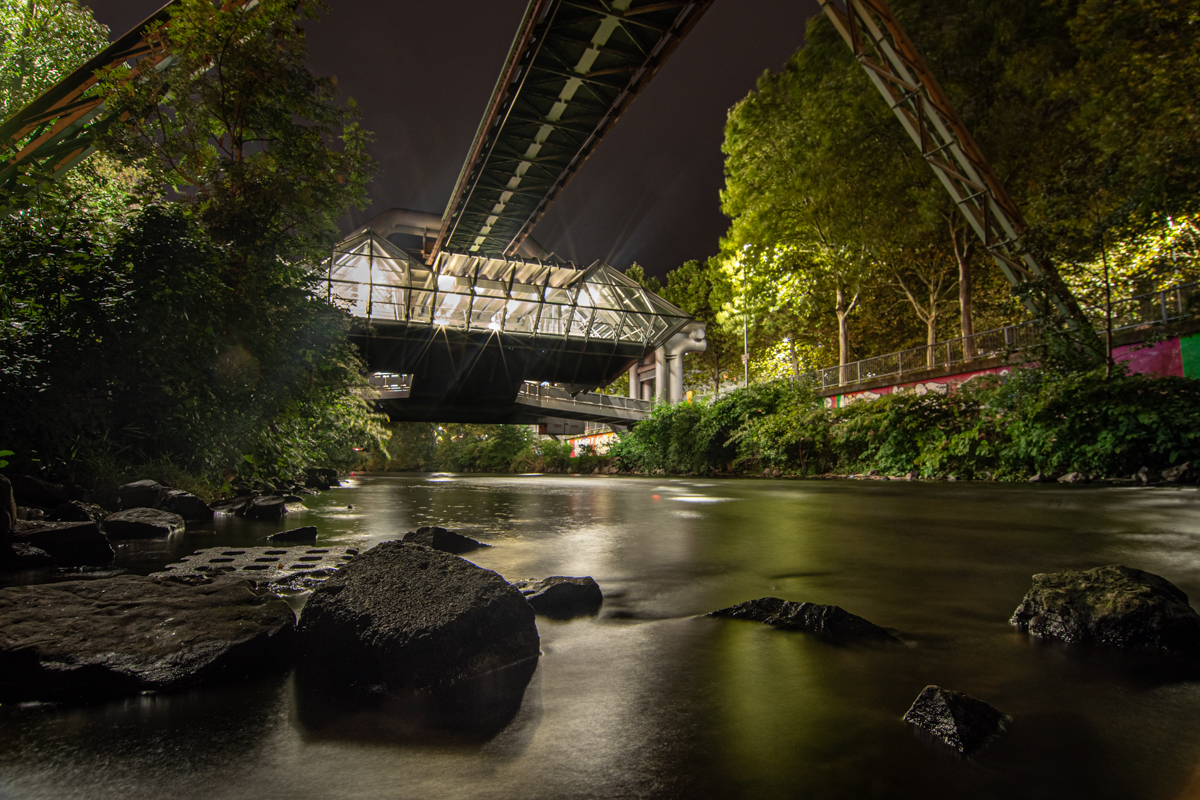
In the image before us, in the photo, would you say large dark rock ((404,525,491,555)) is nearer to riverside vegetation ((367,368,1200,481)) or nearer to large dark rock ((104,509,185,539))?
large dark rock ((104,509,185,539))

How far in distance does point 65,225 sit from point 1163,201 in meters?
16.8

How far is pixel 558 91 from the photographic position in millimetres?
17391

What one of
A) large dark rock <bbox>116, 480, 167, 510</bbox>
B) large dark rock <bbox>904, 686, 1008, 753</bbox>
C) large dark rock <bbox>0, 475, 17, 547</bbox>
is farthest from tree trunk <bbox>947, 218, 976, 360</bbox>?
large dark rock <bbox>0, 475, 17, 547</bbox>

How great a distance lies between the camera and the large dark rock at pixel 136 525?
17.4 feet

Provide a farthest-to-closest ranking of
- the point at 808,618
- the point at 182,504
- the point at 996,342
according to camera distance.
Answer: the point at 996,342 → the point at 182,504 → the point at 808,618

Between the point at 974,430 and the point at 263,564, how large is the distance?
15.1 meters

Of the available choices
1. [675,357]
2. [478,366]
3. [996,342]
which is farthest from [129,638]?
[675,357]

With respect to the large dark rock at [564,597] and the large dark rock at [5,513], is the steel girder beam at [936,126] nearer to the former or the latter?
the large dark rock at [564,597]

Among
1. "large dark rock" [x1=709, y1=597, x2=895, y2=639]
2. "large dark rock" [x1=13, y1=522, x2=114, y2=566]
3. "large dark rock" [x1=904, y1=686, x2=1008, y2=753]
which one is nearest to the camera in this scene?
"large dark rock" [x1=904, y1=686, x2=1008, y2=753]

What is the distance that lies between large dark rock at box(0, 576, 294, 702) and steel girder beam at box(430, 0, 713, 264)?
15.1 metres

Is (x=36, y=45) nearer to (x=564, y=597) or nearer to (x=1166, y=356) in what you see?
(x=564, y=597)

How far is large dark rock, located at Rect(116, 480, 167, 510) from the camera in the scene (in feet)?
20.5

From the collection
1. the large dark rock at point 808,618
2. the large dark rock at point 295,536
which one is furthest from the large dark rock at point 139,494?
the large dark rock at point 808,618

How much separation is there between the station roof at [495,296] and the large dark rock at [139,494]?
18.2 metres
